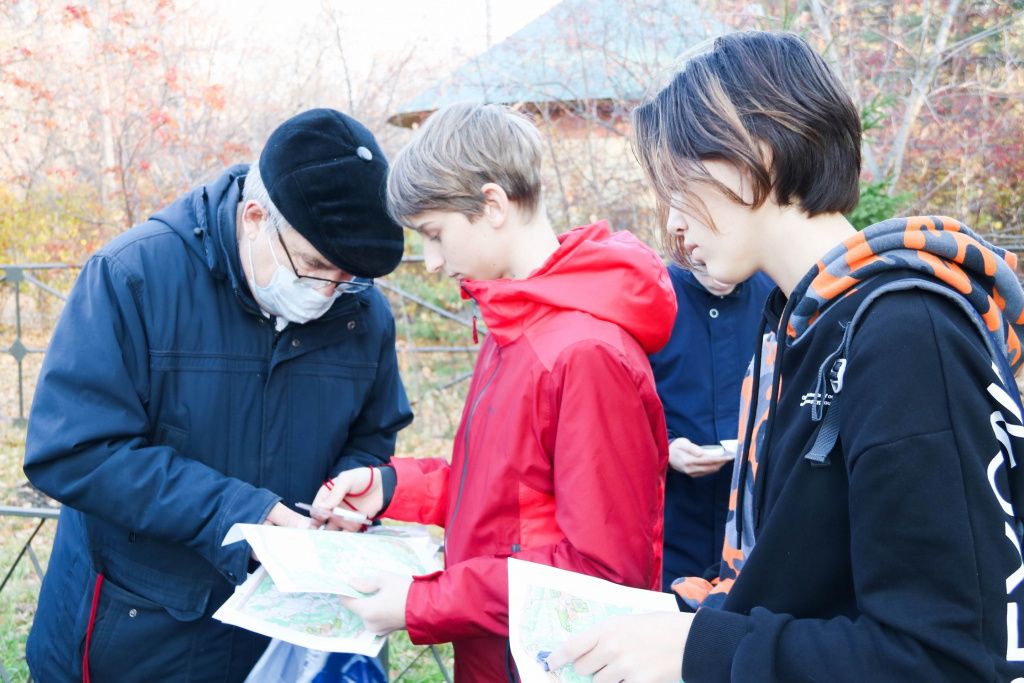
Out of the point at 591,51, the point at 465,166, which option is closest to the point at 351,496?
the point at 465,166

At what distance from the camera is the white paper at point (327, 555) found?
6.20ft

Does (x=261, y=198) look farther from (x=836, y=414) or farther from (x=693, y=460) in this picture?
(x=836, y=414)

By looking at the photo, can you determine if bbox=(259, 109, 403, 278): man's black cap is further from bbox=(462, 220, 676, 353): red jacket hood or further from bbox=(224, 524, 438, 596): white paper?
bbox=(224, 524, 438, 596): white paper

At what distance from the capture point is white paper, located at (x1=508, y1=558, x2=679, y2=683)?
1.47 m

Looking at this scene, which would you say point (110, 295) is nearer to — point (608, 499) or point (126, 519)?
point (126, 519)

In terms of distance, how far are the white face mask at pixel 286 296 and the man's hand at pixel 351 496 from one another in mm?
428

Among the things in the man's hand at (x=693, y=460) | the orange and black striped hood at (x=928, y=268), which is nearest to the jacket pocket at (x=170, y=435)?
the man's hand at (x=693, y=460)

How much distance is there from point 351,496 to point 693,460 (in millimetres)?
994

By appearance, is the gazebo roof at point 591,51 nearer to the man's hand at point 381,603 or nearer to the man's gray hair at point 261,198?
the man's gray hair at point 261,198

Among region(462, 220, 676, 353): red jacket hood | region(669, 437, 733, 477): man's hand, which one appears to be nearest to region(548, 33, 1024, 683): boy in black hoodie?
region(462, 220, 676, 353): red jacket hood

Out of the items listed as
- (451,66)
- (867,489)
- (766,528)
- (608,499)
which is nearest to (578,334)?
(608,499)

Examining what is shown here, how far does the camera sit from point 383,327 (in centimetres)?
260

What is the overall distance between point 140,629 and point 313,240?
102cm

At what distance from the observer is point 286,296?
2291 millimetres
